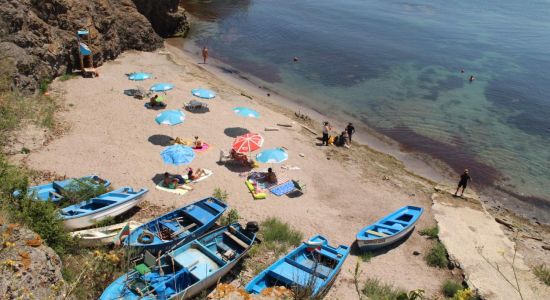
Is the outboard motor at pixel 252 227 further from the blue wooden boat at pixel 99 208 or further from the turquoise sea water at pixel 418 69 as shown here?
the turquoise sea water at pixel 418 69

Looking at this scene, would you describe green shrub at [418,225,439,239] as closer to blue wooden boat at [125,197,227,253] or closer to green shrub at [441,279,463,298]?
green shrub at [441,279,463,298]

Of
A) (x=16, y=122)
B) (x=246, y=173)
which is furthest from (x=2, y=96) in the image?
(x=246, y=173)

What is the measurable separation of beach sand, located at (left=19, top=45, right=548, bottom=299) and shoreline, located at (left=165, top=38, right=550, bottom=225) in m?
1.52

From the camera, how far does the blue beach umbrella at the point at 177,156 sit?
59.8 feet

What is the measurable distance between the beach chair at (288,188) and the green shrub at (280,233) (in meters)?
2.68

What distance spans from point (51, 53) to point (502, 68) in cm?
4274

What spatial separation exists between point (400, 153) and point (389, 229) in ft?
38.7

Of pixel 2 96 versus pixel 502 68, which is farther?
pixel 502 68

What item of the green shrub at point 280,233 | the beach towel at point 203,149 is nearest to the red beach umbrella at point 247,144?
the beach towel at point 203,149

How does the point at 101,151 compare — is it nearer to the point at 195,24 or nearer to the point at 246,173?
the point at 246,173

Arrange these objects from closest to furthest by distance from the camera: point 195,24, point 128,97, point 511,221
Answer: point 511,221, point 128,97, point 195,24

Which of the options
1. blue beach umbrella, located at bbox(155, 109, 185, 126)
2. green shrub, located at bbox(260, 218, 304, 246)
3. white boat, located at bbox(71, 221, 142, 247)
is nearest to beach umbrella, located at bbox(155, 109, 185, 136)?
blue beach umbrella, located at bbox(155, 109, 185, 126)

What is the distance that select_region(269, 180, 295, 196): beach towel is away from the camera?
19.6 meters

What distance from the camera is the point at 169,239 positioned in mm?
14930
